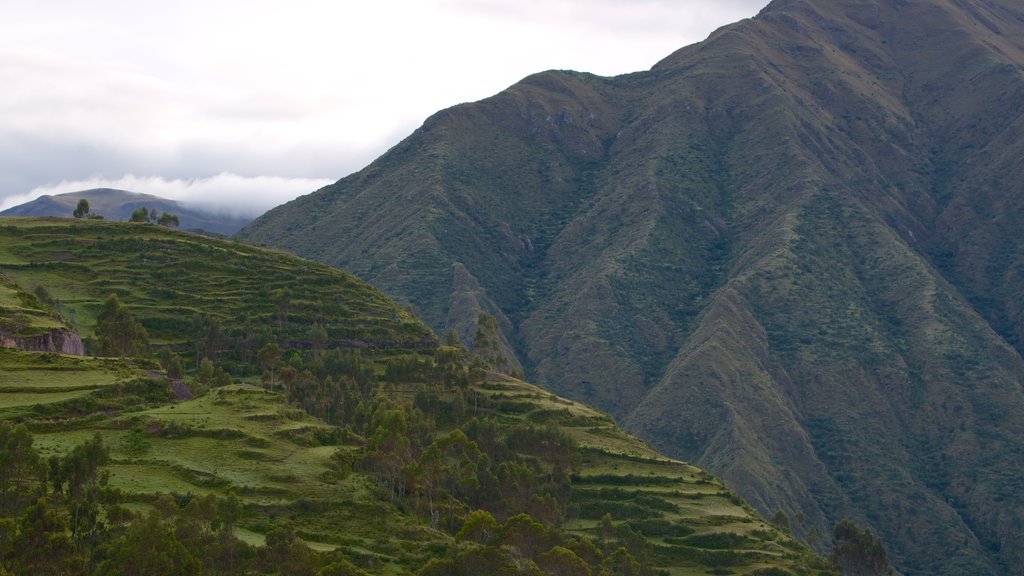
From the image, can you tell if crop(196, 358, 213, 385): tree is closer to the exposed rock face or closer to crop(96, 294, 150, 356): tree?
crop(96, 294, 150, 356): tree

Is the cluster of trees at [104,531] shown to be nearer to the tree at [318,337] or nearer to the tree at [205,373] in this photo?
the tree at [205,373]

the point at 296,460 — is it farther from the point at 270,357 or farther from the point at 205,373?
the point at 270,357

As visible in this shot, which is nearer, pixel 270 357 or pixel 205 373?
pixel 205 373

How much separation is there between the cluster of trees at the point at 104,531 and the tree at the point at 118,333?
5784cm

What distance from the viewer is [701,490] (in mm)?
177750

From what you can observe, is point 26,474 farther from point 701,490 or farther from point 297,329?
point 701,490

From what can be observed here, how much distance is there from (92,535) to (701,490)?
104 metres

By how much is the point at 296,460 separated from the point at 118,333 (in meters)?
50.6

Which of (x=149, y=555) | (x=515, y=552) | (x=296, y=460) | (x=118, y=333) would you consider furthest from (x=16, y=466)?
(x=118, y=333)

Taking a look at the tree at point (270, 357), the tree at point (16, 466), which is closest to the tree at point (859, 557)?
the tree at point (270, 357)

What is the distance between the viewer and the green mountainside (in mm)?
99750

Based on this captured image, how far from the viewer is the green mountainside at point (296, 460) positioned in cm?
9975

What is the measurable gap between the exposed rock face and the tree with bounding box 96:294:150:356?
11263 millimetres

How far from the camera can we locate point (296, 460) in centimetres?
12562
